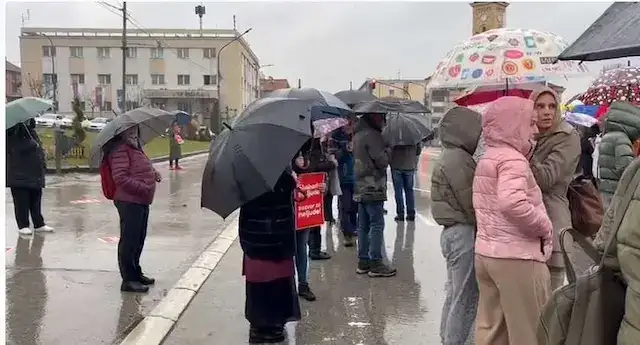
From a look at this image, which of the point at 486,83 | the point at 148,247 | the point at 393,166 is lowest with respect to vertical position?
the point at 148,247

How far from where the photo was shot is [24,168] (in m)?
8.94

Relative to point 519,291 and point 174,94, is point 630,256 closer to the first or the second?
point 519,291

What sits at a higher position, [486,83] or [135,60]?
[135,60]

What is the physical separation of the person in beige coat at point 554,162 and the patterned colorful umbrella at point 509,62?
1.55 metres

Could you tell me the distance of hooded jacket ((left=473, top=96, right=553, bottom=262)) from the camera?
3.68 meters

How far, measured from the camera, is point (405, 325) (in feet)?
18.0

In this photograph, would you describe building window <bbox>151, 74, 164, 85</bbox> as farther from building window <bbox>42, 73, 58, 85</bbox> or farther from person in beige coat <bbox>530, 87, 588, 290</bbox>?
person in beige coat <bbox>530, 87, 588, 290</bbox>

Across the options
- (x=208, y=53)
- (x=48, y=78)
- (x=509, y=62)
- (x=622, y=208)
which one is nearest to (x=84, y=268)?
(x=509, y=62)

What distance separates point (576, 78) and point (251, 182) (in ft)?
10.9

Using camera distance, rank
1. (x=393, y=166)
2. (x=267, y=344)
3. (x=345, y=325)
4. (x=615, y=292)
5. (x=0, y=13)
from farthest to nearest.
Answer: (x=393, y=166) → (x=345, y=325) → (x=267, y=344) → (x=0, y=13) → (x=615, y=292)

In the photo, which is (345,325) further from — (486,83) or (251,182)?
(486,83)

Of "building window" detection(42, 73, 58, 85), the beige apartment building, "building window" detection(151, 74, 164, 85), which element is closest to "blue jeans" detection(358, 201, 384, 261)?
the beige apartment building

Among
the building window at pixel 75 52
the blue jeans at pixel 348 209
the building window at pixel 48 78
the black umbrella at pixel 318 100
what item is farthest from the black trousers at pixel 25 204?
the building window at pixel 75 52

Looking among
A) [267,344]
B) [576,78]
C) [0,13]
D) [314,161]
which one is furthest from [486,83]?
[0,13]
